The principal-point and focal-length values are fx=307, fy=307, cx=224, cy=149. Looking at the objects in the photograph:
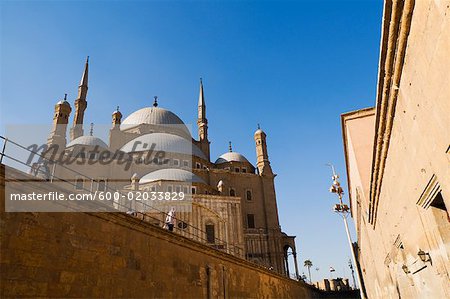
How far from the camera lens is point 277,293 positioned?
17312 mm

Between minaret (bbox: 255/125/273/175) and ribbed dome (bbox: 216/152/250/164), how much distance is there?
2802mm

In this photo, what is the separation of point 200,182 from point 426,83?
932 inches

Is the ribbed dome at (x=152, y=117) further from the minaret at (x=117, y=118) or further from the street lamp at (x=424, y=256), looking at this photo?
the street lamp at (x=424, y=256)

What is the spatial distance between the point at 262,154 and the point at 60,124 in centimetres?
2084

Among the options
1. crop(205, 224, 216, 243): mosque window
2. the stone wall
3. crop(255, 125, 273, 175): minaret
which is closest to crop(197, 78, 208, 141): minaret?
crop(255, 125, 273, 175): minaret

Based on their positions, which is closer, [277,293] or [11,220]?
[11,220]

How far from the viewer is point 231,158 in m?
37.8

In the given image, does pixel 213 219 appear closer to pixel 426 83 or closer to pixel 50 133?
pixel 50 133

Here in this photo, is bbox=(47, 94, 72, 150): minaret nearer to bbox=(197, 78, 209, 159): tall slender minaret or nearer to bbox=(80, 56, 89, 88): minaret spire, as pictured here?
bbox=(80, 56, 89, 88): minaret spire

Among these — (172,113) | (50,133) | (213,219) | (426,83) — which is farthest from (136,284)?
(172,113)

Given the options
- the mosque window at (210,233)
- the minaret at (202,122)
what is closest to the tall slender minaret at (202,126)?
the minaret at (202,122)

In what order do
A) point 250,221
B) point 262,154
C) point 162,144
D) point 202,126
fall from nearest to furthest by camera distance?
point 162,144, point 250,221, point 262,154, point 202,126

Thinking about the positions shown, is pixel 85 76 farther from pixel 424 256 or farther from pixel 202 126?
pixel 424 256

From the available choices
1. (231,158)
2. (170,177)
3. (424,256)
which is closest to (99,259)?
(424,256)
